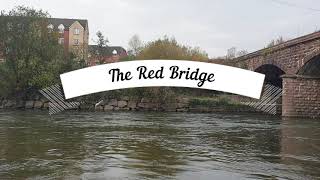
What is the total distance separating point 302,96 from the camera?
3500 cm

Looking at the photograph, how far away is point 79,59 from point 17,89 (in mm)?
7433

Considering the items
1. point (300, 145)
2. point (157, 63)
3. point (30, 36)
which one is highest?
point (30, 36)

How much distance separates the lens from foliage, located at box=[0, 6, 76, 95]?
44.1 m

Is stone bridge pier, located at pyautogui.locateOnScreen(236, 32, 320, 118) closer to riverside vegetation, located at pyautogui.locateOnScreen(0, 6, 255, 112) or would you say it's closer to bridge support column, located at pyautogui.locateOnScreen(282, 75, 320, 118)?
bridge support column, located at pyautogui.locateOnScreen(282, 75, 320, 118)

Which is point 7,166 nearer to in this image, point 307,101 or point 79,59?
point 307,101

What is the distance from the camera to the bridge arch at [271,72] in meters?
44.0

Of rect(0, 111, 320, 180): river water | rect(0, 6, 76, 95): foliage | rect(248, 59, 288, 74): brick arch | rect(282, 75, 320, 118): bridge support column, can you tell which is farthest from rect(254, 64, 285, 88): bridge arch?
rect(0, 111, 320, 180): river water

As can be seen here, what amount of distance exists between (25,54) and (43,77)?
296 cm

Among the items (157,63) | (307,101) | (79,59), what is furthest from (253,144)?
(79,59)

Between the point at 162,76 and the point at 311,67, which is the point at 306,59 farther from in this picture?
the point at 162,76

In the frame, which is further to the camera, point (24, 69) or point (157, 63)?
point (24, 69)

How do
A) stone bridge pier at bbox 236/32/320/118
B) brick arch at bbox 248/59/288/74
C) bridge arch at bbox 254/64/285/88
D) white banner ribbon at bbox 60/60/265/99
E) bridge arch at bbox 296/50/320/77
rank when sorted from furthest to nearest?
1. bridge arch at bbox 254/64/285/88
2. brick arch at bbox 248/59/288/74
3. stone bridge pier at bbox 236/32/320/118
4. bridge arch at bbox 296/50/320/77
5. white banner ribbon at bbox 60/60/265/99

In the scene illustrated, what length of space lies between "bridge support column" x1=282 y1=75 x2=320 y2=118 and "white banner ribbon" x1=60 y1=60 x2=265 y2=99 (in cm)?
1668

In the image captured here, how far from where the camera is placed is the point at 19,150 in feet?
41.9
